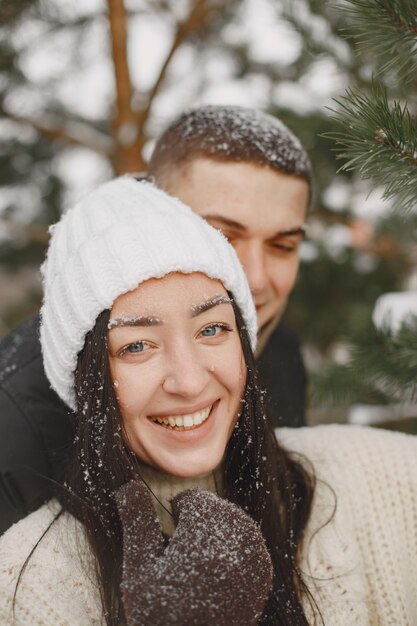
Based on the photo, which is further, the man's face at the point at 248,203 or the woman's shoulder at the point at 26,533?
the man's face at the point at 248,203

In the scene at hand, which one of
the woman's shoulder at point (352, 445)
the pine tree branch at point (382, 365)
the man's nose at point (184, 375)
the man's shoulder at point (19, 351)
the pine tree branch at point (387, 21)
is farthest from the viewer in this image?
the man's shoulder at point (19, 351)

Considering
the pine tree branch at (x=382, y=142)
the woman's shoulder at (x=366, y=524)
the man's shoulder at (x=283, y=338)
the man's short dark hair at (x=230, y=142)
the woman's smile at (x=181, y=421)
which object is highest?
the man's short dark hair at (x=230, y=142)

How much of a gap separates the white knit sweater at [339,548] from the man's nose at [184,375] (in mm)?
311

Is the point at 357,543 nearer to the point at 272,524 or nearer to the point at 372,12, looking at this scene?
the point at 272,524

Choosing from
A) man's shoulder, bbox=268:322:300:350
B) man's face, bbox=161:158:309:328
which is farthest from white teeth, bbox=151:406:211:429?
man's shoulder, bbox=268:322:300:350

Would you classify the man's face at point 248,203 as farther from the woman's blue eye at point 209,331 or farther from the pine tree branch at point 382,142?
the pine tree branch at point 382,142

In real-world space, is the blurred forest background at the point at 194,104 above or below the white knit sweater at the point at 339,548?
above

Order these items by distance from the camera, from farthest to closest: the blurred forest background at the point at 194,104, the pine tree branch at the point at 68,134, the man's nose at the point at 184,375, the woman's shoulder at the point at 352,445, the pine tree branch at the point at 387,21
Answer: the pine tree branch at the point at 68,134 → the blurred forest background at the point at 194,104 → the woman's shoulder at the point at 352,445 → the man's nose at the point at 184,375 → the pine tree branch at the point at 387,21

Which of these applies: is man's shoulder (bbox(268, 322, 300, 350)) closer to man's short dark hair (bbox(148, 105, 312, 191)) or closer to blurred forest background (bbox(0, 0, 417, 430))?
blurred forest background (bbox(0, 0, 417, 430))

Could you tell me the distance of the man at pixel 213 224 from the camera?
1.46m

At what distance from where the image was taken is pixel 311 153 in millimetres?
2289

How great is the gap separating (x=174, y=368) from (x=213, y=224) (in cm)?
53

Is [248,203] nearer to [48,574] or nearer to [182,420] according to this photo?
[182,420]

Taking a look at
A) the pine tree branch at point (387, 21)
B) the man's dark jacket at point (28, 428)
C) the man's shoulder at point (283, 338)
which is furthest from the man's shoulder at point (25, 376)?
the pine tree branch at point (387, 21)
